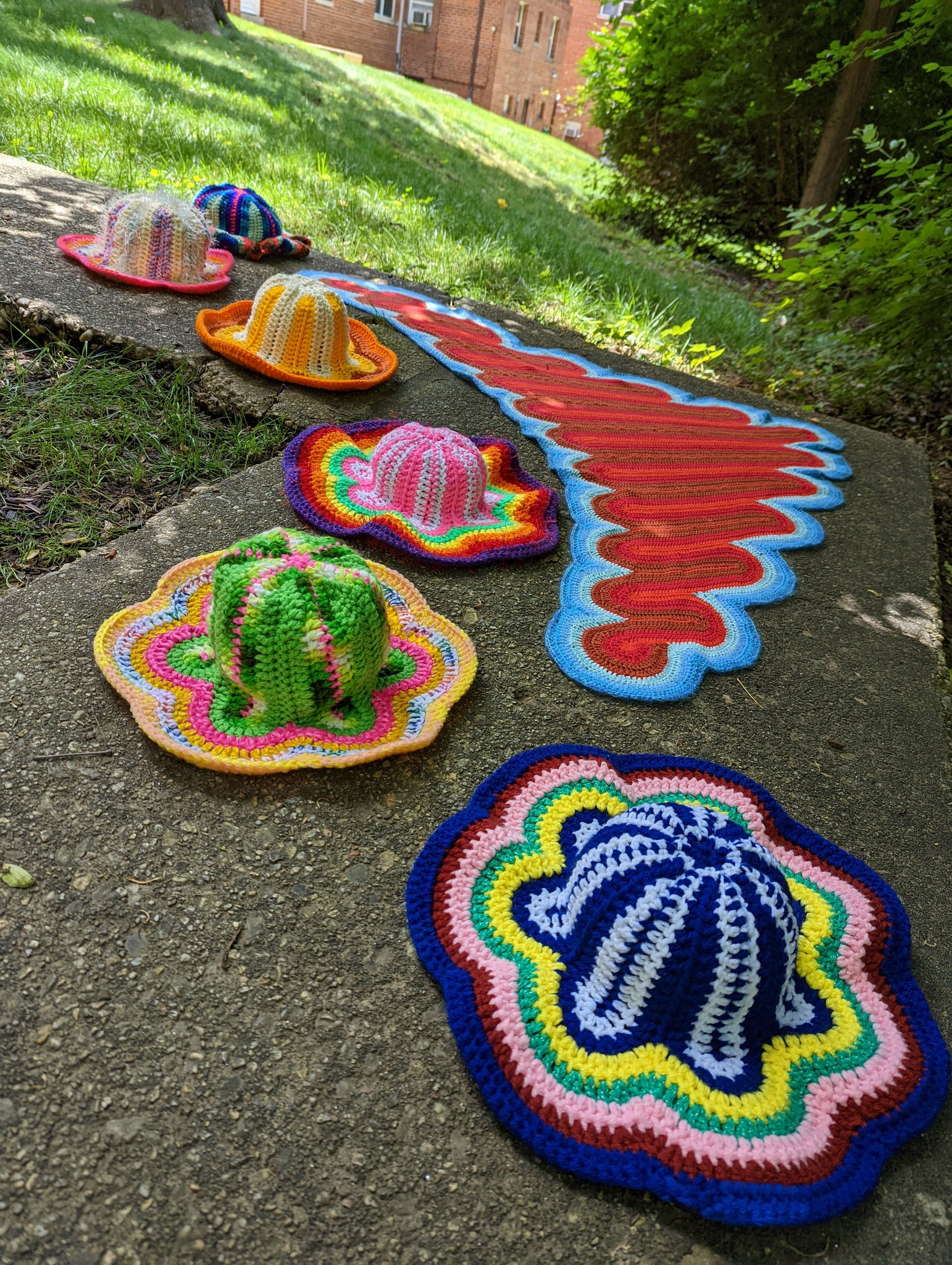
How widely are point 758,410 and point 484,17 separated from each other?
23.6 metres

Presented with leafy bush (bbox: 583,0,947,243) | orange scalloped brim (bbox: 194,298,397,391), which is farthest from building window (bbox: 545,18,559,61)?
orange scalloped brim (bbox: 194,298,397,391)

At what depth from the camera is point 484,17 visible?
70.8 ft

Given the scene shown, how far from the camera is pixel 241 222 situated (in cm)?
416

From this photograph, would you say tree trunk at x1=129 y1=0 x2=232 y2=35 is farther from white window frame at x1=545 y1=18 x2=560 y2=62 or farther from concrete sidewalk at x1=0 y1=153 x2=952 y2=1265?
white window frame at x1=545 y1=18 x2=560 y2=62

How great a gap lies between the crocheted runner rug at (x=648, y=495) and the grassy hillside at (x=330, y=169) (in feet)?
3.77

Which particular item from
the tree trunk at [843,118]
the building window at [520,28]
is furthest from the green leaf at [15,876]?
the building window at [520,28]

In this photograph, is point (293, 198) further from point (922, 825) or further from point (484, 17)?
point (484, 17)

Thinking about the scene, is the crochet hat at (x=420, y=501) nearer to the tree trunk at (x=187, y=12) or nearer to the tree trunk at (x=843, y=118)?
the tree trunk at (x=843, y=118)

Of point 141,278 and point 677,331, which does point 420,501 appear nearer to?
point 141,278

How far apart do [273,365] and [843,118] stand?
583cm

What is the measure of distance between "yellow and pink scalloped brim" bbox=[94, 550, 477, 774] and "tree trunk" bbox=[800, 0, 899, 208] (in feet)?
19.2

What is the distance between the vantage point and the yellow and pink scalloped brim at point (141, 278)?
133 inches

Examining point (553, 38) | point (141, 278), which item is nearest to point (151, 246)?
point (141, 278)

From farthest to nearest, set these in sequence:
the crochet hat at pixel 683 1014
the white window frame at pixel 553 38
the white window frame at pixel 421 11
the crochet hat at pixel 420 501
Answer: the white window frame at pixel 553 38 → the white window frame at pixel 421 11 → the crochet hat at pixel 420 501 → the crochet hat at pixel 683 1014
